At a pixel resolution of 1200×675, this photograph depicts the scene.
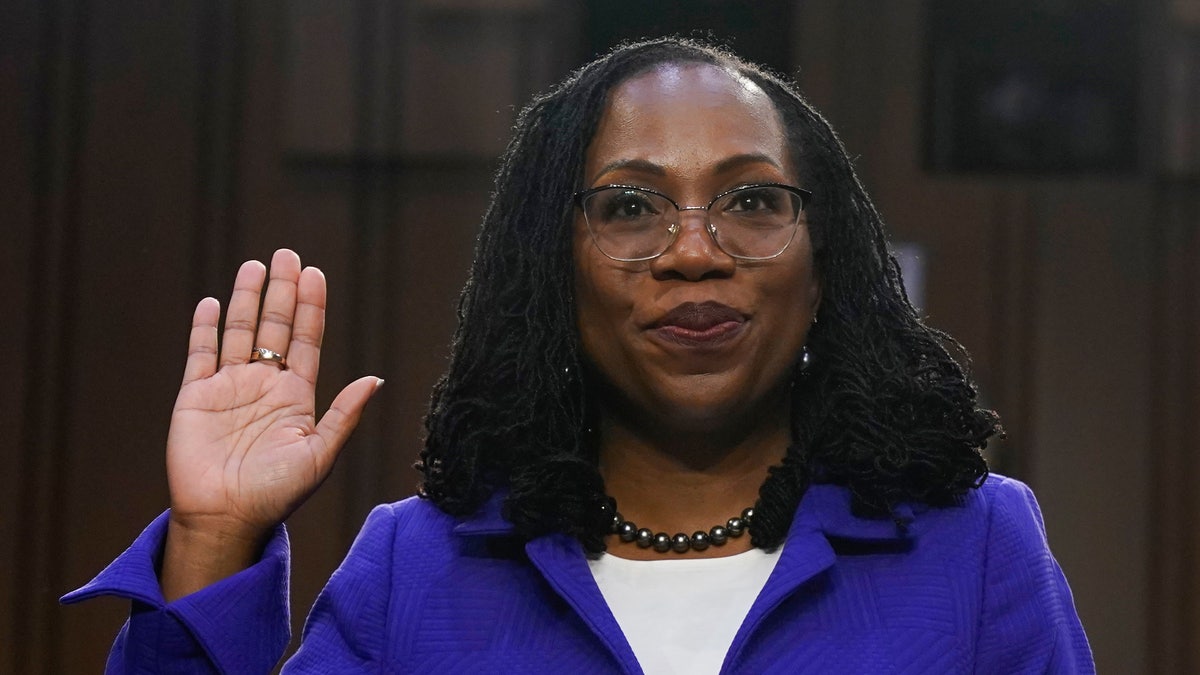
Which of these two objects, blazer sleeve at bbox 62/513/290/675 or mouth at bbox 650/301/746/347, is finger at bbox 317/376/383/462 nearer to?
blazer sleeve at bbox 62/513/290/675

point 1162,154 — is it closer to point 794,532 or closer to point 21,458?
point 794,532

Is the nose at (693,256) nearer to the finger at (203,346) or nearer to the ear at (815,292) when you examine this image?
the ear at (815,292)

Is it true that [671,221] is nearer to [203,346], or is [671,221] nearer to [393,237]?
[203,346]

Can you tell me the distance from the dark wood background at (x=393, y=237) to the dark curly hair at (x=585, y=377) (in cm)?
97

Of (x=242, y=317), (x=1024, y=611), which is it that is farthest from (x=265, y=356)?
(x=1024, y=611)

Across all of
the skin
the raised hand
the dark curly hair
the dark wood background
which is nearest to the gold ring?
the raised hand

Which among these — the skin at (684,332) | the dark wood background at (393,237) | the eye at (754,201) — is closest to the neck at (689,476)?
the skin at (684,332)

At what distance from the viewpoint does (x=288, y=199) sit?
2.50 m

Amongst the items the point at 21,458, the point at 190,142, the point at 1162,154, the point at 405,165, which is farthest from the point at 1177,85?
the point at 21,458

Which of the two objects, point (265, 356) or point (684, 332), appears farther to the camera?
point (265, 356)

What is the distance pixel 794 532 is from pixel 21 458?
155 cm

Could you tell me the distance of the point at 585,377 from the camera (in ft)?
5.02

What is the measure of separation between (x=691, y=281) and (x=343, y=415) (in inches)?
15.4

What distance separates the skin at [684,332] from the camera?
139cm
